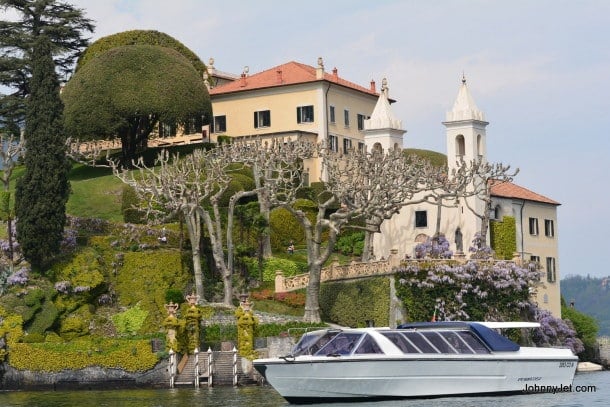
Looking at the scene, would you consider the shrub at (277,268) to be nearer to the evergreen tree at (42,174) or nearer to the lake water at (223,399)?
the evergreen tree at (42,174)

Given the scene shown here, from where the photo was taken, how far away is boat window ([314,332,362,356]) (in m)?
46.4

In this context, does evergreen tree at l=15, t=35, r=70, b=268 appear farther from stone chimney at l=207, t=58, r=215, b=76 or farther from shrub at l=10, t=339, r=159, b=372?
stone chimney at l=207, t=58, r=215, b=76

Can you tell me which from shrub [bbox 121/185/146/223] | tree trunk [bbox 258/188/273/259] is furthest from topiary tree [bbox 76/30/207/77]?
tree trunk [bbox 258/188/273/259]

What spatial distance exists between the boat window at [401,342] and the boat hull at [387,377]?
0.47 meters

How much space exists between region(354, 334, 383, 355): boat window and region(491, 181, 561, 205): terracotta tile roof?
3551 cm

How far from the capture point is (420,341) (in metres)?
47.0

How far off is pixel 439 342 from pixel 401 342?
140 cm

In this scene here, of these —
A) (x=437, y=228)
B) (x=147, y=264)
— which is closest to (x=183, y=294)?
(x=147, y=264)

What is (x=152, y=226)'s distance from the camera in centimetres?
7494

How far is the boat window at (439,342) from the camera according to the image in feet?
154

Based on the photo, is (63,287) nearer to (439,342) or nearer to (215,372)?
(215,372)

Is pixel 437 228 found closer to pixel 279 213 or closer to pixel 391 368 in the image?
pixel 279 213

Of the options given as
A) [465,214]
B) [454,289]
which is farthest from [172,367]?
[465,214]

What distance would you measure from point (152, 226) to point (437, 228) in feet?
54.4
